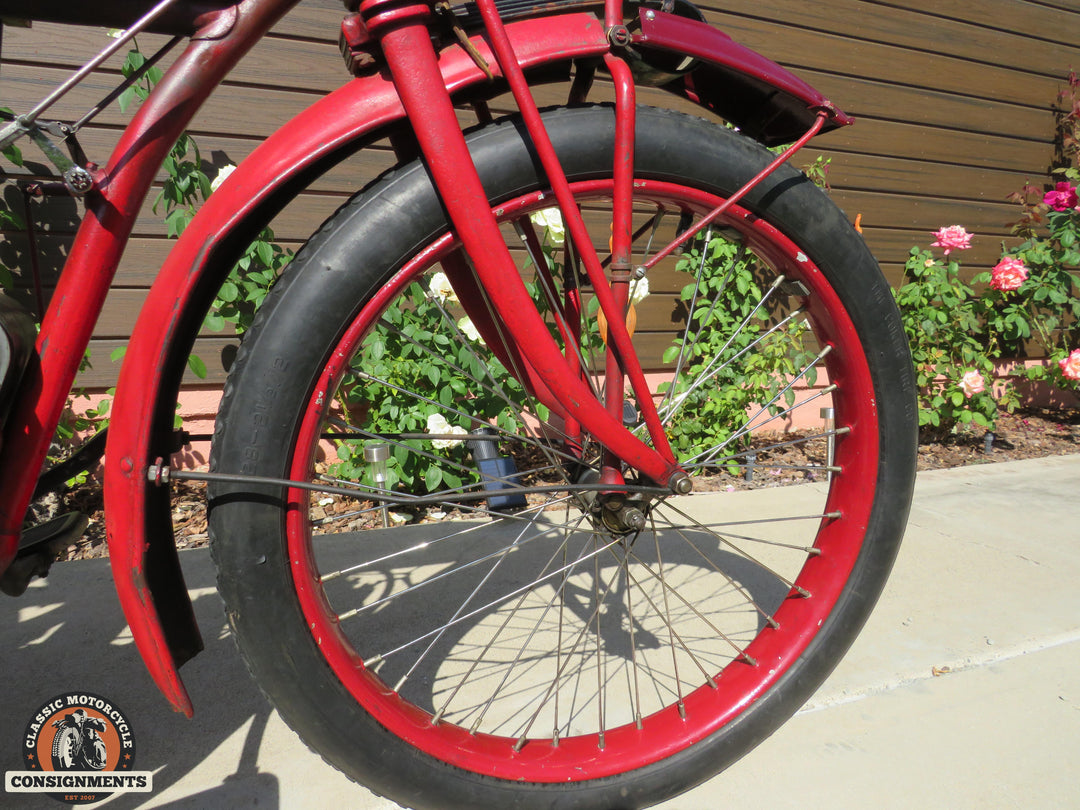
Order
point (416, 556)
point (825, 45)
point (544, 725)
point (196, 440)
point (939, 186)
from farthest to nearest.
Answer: point (939, 186), point (825, 45), point (196, 440), point (416, 556), point (544, 725)

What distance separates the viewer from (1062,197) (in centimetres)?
357

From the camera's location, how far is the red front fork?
33.0 inches

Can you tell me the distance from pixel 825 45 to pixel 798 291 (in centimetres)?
280

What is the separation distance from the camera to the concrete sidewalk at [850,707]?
3.84 ft

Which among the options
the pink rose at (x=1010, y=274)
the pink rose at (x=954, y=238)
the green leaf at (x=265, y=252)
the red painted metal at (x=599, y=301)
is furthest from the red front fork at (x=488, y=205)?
the pink rose at (x=1010, y=274)

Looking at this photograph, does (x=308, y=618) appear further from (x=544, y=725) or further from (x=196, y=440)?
(x=196, y=440)

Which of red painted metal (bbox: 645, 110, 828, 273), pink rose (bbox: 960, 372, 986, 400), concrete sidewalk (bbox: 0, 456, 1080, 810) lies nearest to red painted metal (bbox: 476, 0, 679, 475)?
red painted metal (bbox: 645, 110, 828, 273)

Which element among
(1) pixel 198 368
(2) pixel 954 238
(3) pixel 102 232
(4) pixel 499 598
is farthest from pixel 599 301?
(2) pixel 954 238

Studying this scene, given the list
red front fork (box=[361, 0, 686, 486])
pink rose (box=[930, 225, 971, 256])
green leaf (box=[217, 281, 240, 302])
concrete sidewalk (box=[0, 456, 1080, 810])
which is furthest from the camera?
pink rose (box=[930, 225, 971, 256])

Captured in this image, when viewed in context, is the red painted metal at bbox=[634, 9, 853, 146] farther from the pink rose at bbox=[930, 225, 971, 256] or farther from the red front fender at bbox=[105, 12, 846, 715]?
the pink rose at bbox=[930, 225, 971, 256]

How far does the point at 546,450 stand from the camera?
3.77 ft

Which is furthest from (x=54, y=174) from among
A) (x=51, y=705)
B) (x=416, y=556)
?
(x=51, y=705)

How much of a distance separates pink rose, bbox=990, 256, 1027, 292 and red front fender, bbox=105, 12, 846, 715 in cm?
324

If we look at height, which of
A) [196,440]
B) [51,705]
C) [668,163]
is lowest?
[51,705]
